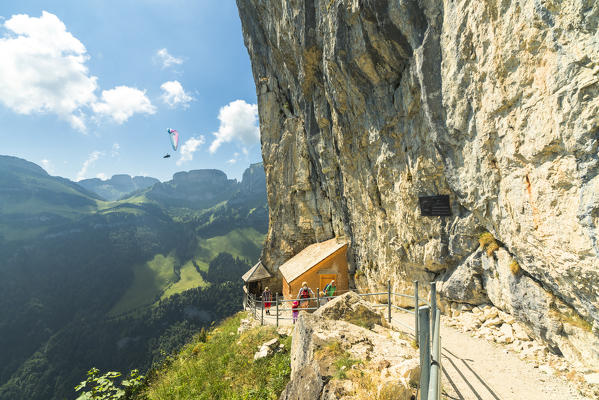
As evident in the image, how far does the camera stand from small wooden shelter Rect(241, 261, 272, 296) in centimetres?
3006

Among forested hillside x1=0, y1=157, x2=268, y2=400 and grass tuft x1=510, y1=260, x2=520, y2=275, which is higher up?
grass tuft x1=510, y1=260, x2=520, y2=275

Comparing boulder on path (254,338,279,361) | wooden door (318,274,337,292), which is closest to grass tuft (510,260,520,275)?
boulder on path (254,338,279,361)

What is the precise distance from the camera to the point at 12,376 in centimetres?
10788

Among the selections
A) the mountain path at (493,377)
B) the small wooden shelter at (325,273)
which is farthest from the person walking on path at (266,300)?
the mountain path at (493,377)

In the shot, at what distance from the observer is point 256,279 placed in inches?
1184

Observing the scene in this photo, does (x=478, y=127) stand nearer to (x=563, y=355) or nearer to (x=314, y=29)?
(x=563, y=355)

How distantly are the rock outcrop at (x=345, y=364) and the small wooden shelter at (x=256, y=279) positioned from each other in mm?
23181

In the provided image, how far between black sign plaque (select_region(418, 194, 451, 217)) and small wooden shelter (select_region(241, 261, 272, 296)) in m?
22.2

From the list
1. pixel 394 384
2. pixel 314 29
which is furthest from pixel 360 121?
pixel 394 384

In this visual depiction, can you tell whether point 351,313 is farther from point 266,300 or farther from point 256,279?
point 256,279

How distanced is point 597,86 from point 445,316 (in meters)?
9.66

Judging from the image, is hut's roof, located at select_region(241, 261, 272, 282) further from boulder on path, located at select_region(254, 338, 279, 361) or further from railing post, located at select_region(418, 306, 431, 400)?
railing post, located at select_region(418, 306, 431, 400)

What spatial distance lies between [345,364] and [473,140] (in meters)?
8.70

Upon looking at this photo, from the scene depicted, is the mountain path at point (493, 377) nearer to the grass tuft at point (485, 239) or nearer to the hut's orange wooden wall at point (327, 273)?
the grass tuft at point (485, 239)
